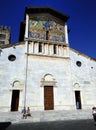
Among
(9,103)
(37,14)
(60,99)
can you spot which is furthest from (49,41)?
(9,103)

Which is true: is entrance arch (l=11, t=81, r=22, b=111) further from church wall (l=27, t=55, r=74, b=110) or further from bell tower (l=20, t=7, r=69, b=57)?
bell tower (l=20, t=7, r=69, b=57)

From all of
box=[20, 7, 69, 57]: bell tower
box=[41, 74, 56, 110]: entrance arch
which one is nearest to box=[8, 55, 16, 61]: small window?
box=[20, 7, 69, 57]: bell tower

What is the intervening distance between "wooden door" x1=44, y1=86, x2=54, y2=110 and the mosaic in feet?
24.4

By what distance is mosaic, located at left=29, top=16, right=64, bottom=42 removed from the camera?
1960cm

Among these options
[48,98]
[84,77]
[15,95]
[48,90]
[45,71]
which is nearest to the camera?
[15,95]

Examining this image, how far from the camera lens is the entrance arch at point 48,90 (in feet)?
53.6

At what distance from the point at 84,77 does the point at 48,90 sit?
571 cm

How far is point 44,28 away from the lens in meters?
20.3

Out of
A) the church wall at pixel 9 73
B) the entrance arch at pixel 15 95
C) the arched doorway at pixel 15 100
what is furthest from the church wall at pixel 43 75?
the arched doorway at pixel 15 100

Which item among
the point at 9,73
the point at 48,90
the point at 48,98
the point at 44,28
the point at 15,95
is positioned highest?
the point at 44,28

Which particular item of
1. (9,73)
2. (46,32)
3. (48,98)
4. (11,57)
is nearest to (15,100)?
(9,73)

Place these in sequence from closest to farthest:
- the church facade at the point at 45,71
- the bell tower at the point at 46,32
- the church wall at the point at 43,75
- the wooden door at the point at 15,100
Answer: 1. the wooden door at the point at 15,100
2. the church facade at the point at 45,71
3. the church wall at the point at 43,75
4. the bell tower at the point at 46,32

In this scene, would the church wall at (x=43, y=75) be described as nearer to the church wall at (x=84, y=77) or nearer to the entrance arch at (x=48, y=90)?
the entrance arch at (x=48, y=90)

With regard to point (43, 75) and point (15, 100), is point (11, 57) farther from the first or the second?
point (15, 100)
